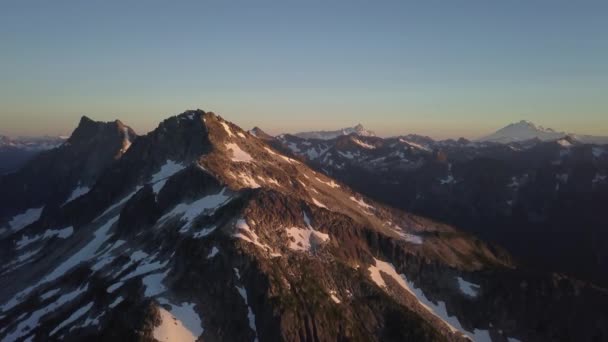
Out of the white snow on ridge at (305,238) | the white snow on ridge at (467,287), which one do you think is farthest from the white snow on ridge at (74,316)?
the white snow on ridge at (467,287)

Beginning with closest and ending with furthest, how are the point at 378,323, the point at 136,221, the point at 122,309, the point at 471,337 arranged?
the point at 122,309 < the point at 378,323 < the point at 471,337 < the point at 136,221

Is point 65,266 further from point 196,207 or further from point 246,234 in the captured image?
point 246,234

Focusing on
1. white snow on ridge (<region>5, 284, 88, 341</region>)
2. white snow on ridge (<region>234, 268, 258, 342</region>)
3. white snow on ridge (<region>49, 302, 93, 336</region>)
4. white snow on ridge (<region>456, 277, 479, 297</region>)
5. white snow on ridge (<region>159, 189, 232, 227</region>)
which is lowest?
white snow on ridge (<region>456, 277, 479, 297</region>)

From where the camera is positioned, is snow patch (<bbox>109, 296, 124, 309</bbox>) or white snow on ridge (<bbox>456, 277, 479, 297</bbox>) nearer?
snow patch (<bbox>109, 296, 124, 309</bbox>)

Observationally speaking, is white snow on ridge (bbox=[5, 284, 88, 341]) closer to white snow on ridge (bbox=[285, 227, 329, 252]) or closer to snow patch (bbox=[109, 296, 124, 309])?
snow patch (bbox=[109, 296, 124, 309])

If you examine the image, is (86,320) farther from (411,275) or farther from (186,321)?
(411,275)

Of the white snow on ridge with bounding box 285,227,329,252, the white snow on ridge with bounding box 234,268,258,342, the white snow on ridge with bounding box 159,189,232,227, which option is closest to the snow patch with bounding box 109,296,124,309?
the white snow on ridge with bounding box 234,268,258,342

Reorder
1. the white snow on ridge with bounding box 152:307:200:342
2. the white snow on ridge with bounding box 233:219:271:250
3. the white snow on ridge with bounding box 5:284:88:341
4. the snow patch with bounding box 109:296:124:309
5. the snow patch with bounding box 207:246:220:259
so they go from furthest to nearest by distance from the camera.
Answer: the white snow on ridge with bounding box 233:219:271:250, the white snow on ridge with bounding box 5:284:88:341, the snow patch with bounding box 207:246:220:259, the snow patch with bounding box 109:296:124:309, the white snow on ridge with bounding box 152:307:200:342

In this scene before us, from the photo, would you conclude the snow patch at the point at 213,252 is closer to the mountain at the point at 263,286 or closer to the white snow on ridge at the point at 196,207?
the mountain at the point at 263,286

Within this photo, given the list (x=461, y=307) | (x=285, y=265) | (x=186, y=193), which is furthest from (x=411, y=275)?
(x=186, y=193)
